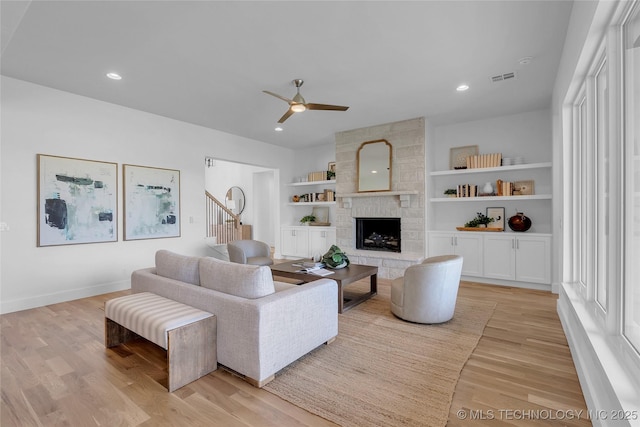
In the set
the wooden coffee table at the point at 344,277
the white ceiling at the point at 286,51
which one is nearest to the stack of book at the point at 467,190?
the white ceiling at the point at 286,51

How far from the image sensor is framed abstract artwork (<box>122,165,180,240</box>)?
186 inches

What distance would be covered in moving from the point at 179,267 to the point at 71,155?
9.19 ft

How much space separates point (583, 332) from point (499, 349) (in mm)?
846

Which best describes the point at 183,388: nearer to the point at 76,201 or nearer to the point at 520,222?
the point at 76,201

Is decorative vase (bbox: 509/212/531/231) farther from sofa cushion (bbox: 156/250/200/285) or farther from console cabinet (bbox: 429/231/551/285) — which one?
sofa cushion (bbox: 156/250/200/285)

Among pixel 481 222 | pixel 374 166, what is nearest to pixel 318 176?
pixel 374 166

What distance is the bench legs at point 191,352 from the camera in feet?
6.76

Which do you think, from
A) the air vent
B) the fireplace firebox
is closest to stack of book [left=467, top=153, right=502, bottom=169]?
the fireplace firebox

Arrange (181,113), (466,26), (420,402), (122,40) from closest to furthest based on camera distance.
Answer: (420,402) → (466,26) → (122,40) → (181,113)

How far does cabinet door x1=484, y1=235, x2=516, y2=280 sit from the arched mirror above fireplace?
1940 mm

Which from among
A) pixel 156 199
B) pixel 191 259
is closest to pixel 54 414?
pixel 191 259

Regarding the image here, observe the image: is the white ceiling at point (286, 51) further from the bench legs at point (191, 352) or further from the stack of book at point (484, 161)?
the bench legs at point (191, 352)

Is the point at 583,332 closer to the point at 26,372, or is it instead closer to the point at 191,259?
the point at 191,259

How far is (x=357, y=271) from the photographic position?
3971mm
